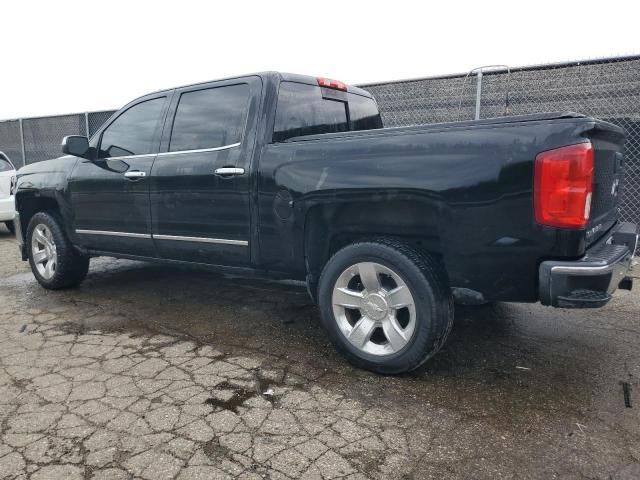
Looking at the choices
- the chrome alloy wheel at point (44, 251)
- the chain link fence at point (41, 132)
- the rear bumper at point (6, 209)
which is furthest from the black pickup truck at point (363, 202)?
the chain link fence at point (41, 132)

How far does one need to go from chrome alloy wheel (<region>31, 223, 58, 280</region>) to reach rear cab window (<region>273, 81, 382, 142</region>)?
9.74ft

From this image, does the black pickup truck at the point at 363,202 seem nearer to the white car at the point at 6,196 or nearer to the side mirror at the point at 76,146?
the side mirror at the point at 76,146

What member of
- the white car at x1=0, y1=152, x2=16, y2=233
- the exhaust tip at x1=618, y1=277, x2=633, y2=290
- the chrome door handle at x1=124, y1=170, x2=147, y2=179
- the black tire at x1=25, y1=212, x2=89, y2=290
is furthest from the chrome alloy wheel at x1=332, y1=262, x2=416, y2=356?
the white car at x1=0, y1=152, x2=16, y2=233

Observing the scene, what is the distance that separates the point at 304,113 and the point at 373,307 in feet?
5.19

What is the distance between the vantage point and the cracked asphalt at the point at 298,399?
2.12 metres

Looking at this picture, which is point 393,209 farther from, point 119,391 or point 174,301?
point 174,301

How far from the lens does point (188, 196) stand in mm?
3738

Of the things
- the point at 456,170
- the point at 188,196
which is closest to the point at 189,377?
the point at 188,196

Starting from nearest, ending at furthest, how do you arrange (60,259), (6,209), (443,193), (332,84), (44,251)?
(443,193) → (332,84) → (60,259) → (44,251) → (6,209)

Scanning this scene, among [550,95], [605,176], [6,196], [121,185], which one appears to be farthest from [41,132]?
[605,176]

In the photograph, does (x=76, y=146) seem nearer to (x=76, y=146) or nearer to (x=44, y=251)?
(x=76, y=146)

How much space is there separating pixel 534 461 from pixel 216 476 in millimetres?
1363

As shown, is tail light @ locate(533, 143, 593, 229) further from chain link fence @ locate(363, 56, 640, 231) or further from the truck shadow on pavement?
chain link fence @ locate(363, 56, 640, 231)

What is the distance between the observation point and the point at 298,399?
8.77ft
